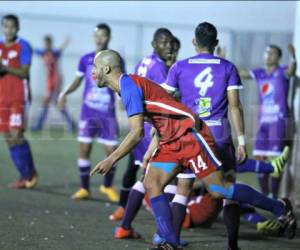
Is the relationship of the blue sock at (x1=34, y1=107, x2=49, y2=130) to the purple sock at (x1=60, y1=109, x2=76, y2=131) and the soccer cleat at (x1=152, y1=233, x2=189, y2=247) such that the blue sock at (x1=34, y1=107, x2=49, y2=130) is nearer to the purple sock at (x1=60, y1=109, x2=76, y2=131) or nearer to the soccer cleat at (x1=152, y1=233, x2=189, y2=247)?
the purple sock at (x1=60, y1=109, x2=76, y2=131)

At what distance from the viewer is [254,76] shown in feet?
36.6

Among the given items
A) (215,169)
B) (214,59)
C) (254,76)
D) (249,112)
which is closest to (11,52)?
(254,76)

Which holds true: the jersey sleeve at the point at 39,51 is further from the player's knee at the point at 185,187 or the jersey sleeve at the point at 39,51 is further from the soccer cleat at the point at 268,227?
the player's knee at the point at 185,187

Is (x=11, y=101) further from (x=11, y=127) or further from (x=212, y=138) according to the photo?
(x=212, y=138)

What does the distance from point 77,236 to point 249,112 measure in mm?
10536

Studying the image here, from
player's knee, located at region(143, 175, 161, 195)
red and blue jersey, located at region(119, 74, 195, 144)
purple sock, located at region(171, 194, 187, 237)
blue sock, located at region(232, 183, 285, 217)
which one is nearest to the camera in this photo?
red and blue jersey, located at region(119, 74, 195, 144)

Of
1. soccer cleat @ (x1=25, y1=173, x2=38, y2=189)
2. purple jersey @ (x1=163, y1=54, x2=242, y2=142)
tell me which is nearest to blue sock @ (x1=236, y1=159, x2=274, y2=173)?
purple jersey @ (x1=163, y1=54, x2=242, y2=142)

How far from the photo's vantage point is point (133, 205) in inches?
323

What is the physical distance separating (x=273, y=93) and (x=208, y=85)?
12.3 ft

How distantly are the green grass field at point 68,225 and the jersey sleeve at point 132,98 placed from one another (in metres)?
1.68

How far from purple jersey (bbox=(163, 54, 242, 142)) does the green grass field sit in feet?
4.20

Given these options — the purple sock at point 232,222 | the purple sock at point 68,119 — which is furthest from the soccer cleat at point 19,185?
the purple sock at point 68,119

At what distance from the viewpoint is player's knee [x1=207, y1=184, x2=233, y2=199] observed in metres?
6.85

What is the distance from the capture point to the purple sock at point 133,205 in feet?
26.7
